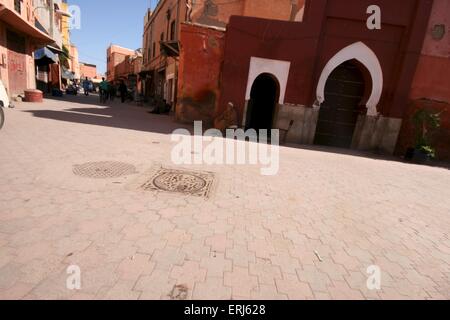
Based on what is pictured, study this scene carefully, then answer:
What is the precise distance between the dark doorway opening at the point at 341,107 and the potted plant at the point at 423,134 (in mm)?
2095

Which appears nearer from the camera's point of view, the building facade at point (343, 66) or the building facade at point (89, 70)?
the building facade at point (343, 66)

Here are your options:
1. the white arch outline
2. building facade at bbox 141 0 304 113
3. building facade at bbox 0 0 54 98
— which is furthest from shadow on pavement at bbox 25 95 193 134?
the white arch outline

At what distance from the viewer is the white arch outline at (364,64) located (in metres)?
10.4

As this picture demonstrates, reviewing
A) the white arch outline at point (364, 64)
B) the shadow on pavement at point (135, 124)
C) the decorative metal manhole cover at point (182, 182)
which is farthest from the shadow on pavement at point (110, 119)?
the white arch outline at point (364, 64)

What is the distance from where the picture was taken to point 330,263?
282cm

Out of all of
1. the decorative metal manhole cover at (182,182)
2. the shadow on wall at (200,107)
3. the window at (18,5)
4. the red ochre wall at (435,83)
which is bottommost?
the decorative metal manhole cover at (182,182)

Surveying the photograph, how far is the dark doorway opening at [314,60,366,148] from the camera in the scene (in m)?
11.1

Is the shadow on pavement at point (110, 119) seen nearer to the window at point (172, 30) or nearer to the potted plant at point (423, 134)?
the potted plant at point (423, 134)

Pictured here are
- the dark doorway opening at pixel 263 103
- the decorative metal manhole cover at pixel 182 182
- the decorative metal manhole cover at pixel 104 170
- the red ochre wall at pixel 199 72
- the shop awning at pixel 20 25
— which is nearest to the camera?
the decorative metal manhole cover at pixel 182 182

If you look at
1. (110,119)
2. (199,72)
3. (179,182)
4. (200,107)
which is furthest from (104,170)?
(199,72)

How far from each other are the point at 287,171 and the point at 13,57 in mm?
14807

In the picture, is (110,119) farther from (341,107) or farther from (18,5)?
(341,107)

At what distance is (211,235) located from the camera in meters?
3.06

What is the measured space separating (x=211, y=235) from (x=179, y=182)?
1762mm
